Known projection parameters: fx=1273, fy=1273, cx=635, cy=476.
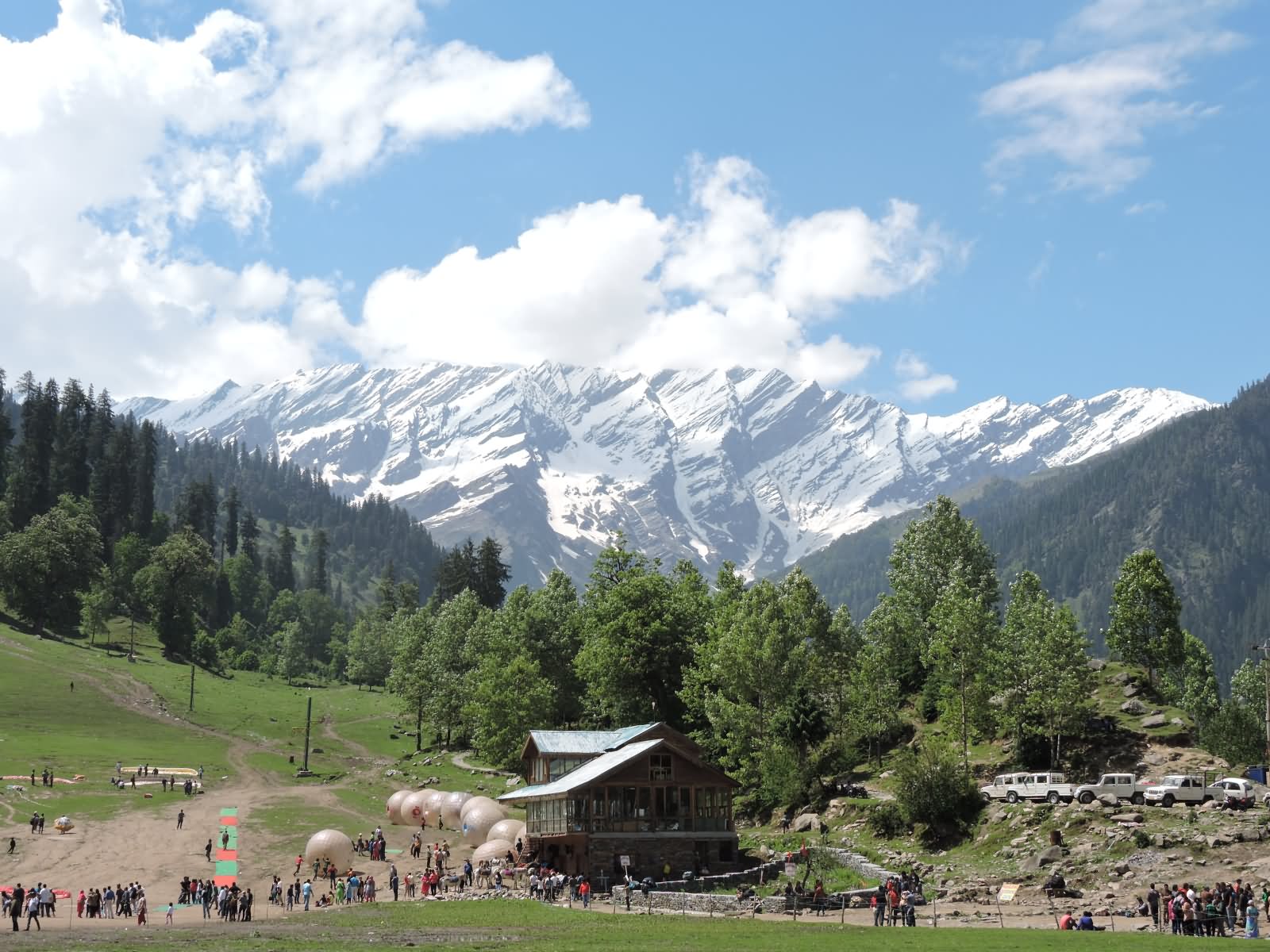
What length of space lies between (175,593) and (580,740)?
109725 millimetres

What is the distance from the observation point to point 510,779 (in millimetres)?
106438

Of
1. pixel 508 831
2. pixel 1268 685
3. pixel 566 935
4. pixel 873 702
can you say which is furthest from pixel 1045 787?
pixel 566 935

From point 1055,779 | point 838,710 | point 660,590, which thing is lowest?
point 1055,779

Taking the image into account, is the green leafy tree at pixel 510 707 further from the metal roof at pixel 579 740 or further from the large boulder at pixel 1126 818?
the large boulder at pixel 1126 818

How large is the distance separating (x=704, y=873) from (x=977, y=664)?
24806 millimetres

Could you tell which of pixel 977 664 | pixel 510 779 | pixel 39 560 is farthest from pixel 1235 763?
pixel 39 560

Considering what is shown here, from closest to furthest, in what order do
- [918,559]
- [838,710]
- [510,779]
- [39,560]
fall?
1. [838,710]
2. [510,779]
3. [918,559]
4. [39,560]

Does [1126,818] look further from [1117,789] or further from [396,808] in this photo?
[396,808]

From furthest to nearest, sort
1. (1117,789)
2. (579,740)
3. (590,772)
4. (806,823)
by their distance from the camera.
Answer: (579,740)
(806,823)
(590,772)
(1117,789)

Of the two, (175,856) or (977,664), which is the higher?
(977,664)

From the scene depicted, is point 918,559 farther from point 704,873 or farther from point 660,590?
point 704,873

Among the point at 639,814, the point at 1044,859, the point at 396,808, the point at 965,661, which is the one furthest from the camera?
the point at 396,808

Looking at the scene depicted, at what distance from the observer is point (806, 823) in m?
82.1

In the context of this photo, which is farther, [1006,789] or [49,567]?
[49,567]
